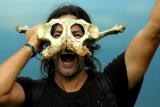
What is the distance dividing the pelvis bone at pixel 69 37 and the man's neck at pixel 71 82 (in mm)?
277

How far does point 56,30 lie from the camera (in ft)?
19.0

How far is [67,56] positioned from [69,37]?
0.75 ft

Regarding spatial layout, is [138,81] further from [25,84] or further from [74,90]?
[25,84]

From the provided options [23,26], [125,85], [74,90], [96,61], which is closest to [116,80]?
[125,85]

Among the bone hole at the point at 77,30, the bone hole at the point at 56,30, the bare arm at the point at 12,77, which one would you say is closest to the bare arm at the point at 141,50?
the bone hole at the point at 77,30

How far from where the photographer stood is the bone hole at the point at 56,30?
5.76 m

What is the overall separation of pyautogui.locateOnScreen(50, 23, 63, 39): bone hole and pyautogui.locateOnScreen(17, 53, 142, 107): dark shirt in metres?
0.63

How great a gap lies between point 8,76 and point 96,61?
139 cm

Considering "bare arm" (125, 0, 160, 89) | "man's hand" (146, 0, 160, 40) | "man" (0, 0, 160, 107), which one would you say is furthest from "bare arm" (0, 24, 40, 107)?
"man's hand" (146, 0, 160, 40)

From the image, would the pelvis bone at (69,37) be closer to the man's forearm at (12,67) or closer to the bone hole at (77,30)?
the bone hole at (77,30)

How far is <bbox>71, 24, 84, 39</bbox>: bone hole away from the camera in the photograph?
5.77 metres

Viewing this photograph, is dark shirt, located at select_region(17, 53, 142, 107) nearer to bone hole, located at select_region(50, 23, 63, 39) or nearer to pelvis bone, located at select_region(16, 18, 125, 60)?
pelvis bone, located at select_region(16, 18, 125, 60)

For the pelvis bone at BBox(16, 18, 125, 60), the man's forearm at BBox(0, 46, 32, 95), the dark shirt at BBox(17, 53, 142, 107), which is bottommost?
the dark shirt at BBox(17, 53, 142, 107)

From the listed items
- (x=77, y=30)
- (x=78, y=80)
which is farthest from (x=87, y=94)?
(x=77, y=30)
